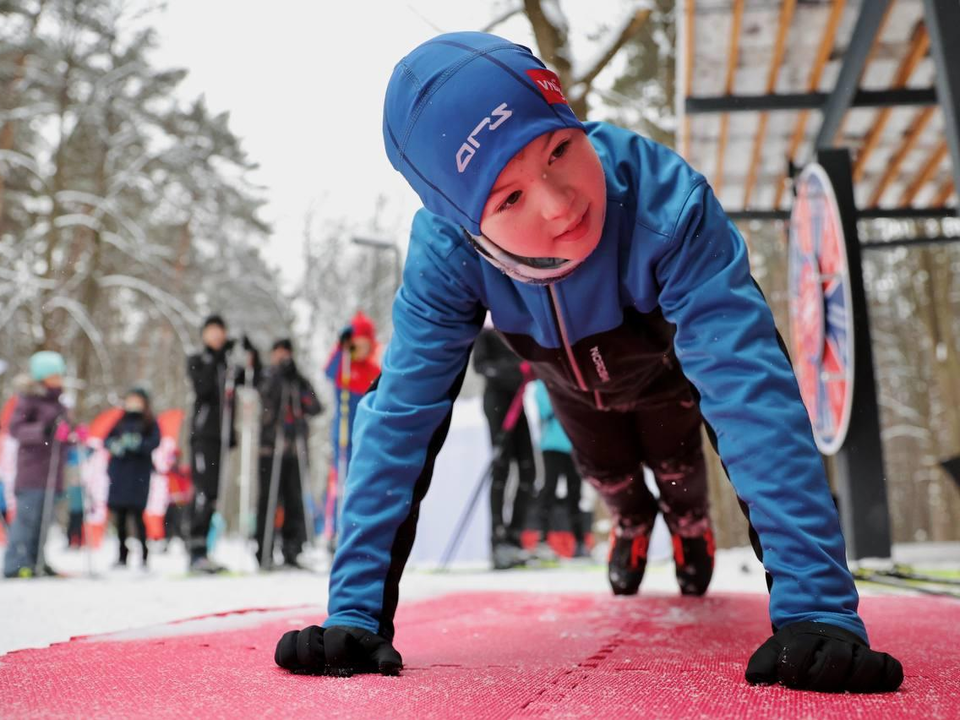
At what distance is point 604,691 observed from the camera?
1.09 metres

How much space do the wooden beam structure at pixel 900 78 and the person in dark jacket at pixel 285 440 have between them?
4.11 m

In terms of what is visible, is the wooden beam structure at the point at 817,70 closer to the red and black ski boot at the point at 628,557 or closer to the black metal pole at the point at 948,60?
the black metal pole at the point at 948,60

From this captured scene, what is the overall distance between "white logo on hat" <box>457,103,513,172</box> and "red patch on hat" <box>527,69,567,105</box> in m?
0.09

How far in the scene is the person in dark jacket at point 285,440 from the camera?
6.08 meters

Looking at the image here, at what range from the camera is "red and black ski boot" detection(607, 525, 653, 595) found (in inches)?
108

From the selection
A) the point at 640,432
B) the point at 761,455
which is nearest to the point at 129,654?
the point at 761,455

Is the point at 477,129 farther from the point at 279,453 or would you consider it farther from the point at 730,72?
the point at 279,453

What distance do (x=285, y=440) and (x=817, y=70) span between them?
440cm

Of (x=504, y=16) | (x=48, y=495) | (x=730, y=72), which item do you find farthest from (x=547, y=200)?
(x=504, y=16)

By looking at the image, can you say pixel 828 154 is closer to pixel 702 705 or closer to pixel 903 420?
pixel 702 705

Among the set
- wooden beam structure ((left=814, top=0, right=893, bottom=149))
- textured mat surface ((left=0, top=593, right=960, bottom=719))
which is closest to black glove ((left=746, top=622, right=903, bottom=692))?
textured mat surface ((left=0, top=593, right=960, bottom=719))

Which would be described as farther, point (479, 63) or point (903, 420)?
point (903, 420)

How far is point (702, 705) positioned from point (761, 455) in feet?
1.28

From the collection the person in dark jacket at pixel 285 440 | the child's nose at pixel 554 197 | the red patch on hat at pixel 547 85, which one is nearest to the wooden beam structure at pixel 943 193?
the person in dark jacket at pixel 285 440
